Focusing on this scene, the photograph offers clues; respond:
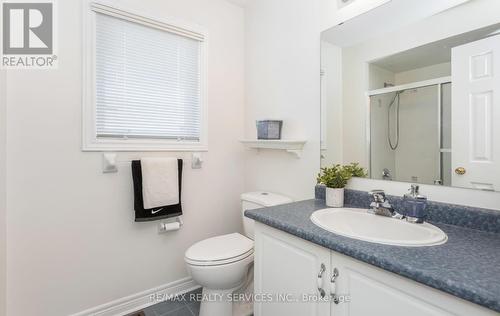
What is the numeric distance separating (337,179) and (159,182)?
1164mm

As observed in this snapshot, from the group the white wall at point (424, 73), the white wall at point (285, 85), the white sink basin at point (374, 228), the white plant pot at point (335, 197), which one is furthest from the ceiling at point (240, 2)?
the white sink basin at point (374, 228)

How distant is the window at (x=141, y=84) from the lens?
1587 millimetres

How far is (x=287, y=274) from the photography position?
1104 mm

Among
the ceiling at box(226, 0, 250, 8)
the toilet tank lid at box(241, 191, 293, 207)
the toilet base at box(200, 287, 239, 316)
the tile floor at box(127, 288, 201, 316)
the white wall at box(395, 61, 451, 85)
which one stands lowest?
the tile floor at box(127, 288, 201, 316)

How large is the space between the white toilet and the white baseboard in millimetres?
434

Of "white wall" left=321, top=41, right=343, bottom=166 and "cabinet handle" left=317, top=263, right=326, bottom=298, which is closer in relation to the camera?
"cabinet handle" left=317, top=263, right=326, bottom=298

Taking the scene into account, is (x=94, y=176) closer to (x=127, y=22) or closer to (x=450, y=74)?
(x=127, y=22)

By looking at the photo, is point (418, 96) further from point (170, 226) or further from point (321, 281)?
point (170, 226)

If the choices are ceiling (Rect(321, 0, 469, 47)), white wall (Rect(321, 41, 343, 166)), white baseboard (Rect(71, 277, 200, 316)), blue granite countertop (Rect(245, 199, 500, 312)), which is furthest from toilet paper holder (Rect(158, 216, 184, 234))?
ceiling (Rect(321, 0, 469, 47))

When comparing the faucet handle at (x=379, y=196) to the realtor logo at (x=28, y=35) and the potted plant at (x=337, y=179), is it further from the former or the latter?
the realtor logo at (x=28, y=35)

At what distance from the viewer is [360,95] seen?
143 centimetres

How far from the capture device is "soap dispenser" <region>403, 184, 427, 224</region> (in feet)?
3.45

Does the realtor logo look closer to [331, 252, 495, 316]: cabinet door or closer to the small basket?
the small basket

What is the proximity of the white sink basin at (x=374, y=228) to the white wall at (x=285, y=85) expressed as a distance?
42 centimetres
